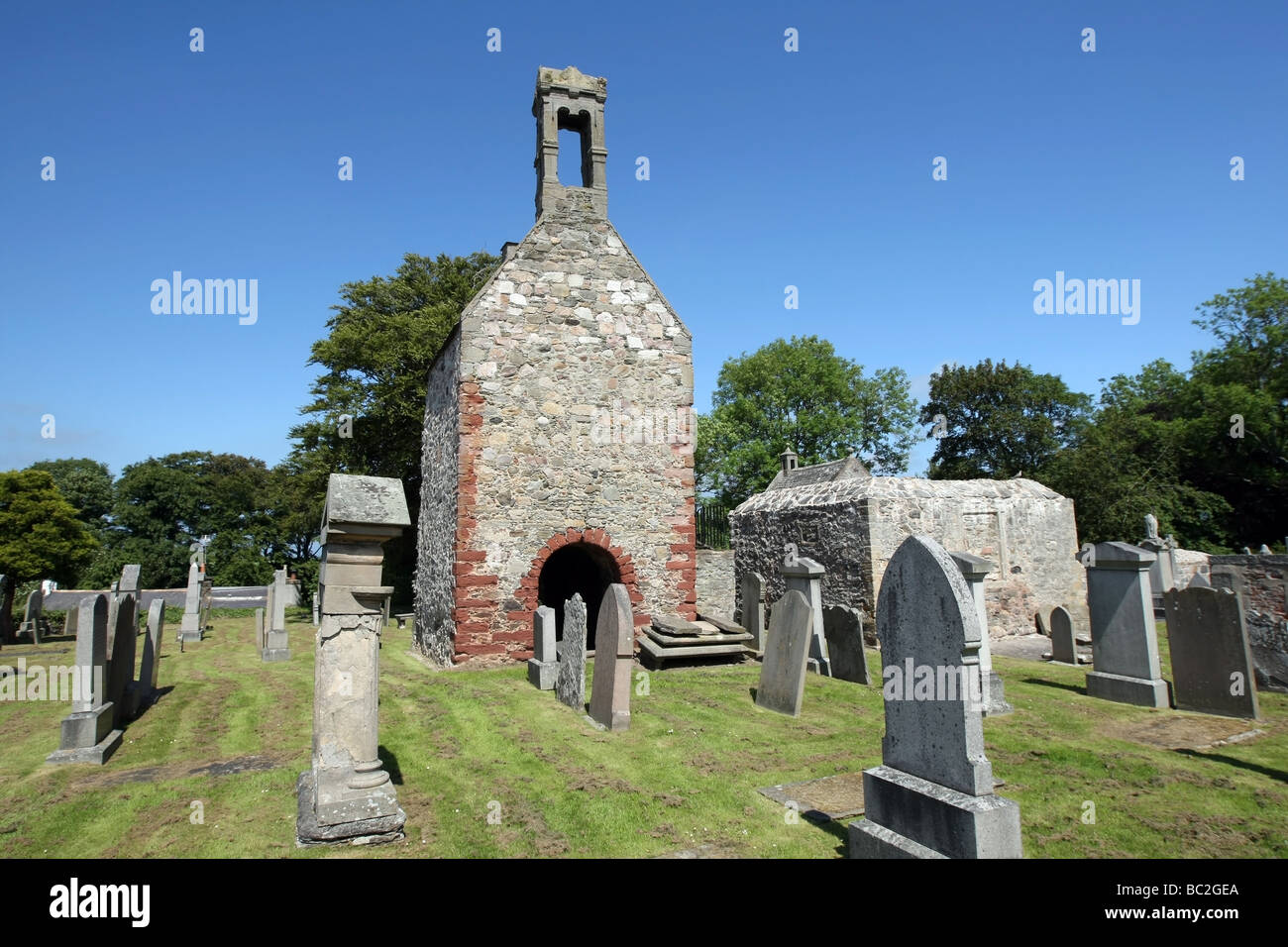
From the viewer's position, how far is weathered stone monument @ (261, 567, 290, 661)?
48.6ft

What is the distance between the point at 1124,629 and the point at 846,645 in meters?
3.73

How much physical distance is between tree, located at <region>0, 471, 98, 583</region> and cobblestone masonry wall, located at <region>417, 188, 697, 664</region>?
2400 cm

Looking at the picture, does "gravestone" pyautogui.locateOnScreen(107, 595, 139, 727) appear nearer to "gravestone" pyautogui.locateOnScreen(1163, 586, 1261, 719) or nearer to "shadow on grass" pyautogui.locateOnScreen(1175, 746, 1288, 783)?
"shadow on grass" pyautogui.locateOnScreen(1175, 746, 1288, 783)

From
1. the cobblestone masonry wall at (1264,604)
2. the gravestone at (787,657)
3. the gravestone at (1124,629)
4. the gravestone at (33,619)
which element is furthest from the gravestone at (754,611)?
the gravestone at (33,619)

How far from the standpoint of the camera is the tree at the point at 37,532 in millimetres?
27578

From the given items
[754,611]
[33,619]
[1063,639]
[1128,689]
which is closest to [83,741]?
[754,611]

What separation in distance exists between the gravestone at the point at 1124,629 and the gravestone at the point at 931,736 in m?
6.25

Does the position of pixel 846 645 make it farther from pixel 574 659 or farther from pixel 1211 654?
pixel 1211 654

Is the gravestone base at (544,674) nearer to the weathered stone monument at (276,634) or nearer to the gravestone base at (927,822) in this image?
the gravestone base at (927,822)

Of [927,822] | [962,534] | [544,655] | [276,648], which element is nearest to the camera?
[927,822]

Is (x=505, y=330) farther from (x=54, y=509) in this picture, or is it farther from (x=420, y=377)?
(x=54, y=509)

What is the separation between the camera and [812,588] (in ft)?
38.1

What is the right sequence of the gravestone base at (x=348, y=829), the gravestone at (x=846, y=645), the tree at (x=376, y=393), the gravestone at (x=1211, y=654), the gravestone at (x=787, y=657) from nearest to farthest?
1. the gravestone base at (x=348, y=829)
2. the gravestone at (x=1211, y=654)
3. the gravestone at (x=787, y=657)
4. the gravestone at (x=846, y=645)
5. the tree at (x=376, y=393)
